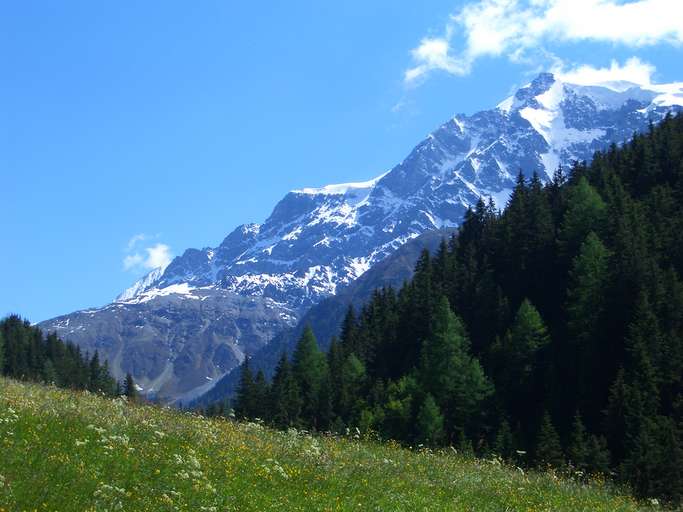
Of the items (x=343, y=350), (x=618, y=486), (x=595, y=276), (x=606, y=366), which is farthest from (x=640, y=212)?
(x=618, y=486)

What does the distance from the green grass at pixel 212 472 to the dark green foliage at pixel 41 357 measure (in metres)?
114

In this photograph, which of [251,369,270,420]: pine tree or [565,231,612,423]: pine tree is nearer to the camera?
[565,231,612,423]: pine tree

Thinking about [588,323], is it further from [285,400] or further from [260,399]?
[260,399]

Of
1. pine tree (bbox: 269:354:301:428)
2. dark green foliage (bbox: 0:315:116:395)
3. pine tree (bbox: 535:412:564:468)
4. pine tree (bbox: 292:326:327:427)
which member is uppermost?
dark green foliage (bbox: 0:315:116:395)

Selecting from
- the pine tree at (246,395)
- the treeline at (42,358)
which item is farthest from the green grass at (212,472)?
the treeline at (42,358)

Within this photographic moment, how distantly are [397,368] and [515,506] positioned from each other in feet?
253

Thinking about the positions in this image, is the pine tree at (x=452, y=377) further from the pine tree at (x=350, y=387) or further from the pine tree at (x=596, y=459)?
the pine tree at (x=596, y=459)

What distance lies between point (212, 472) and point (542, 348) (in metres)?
58.5

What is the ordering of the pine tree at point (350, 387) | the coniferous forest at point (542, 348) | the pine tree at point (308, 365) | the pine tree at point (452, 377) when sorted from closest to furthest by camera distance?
the coniferous forest at point (542, 348) < the pine tree at point (452, 377) < the pine tree at point (350, 387) < the pine tree at point (308, 365)

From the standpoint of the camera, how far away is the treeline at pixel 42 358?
13838 centimetres

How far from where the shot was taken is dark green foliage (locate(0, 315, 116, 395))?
5453 inches

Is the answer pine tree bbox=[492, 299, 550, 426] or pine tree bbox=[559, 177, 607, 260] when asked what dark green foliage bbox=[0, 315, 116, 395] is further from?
pine tree bbox=[492, 299, 550, 426]

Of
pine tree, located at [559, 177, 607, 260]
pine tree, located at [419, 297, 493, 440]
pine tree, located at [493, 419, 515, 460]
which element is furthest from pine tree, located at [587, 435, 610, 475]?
pine tree, located at [559, 177, 607, 260]

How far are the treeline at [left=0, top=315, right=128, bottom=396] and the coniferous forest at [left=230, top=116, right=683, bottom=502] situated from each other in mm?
58064
